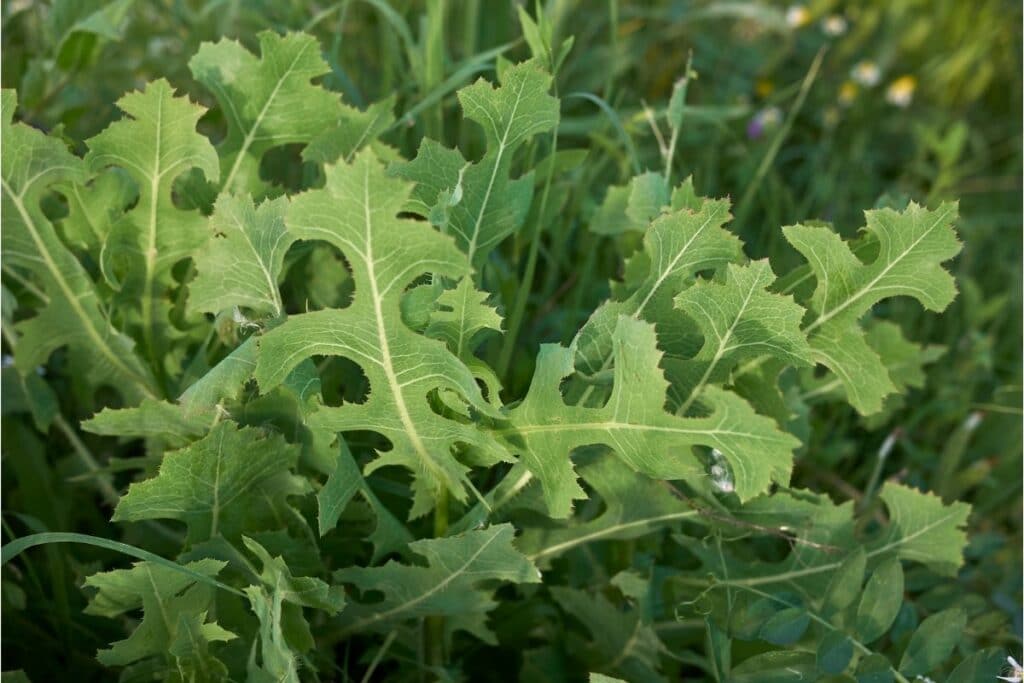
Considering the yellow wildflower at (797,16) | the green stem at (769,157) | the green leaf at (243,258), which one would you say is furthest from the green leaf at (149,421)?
the yellow wildflower at (797,16)

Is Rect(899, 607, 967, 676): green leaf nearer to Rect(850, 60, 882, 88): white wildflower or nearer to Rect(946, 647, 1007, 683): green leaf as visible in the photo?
Rect(946, 647, 1007, 683): green leaf

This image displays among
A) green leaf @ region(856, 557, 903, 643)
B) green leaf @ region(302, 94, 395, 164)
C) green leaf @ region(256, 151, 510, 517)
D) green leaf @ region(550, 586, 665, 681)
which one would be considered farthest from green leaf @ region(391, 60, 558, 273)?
green leaf @ region(856, 557, 903, 643)

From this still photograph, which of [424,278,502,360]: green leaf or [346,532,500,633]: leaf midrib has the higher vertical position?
[424,278,502,360]: green leaf

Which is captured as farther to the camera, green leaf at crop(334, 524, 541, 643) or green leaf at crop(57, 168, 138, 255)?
green leaf at crop(57, 168, 138, 255)

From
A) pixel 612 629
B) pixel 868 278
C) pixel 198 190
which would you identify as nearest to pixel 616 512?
pixel 612 629

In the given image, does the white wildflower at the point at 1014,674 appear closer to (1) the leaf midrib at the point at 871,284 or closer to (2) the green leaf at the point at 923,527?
(2) the green leaf at the point at 923,527

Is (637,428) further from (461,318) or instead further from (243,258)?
(243,258)
